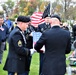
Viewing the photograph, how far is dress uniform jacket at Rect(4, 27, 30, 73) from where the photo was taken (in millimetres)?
5238

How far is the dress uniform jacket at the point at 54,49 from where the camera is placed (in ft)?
16.8

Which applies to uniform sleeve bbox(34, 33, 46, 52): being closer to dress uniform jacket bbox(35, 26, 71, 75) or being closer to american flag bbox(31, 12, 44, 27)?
dress uniform jacket bbox(35, 26, 71, 75)

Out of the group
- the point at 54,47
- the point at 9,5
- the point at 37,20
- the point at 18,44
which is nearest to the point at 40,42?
the point at 54,47

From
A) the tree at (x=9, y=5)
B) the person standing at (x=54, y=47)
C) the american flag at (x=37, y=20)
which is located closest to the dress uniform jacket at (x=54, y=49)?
the person standing at (x=54, y=47)

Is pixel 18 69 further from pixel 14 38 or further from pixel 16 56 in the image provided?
pixel 14 38

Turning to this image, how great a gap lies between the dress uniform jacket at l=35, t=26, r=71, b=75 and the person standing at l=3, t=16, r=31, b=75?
0.29m

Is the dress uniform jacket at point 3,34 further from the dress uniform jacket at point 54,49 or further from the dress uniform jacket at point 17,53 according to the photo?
the dress uniform jacket at point 54,49

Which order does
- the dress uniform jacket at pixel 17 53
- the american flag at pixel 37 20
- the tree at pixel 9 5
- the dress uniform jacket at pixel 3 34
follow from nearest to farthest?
1. the dress uniform jacket at pixel 17 53
2. the american flag at pixel 37 20
3. the dress uniform jacket at pixel 3 34
4. the tree at pixel 9 5

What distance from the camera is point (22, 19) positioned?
5.43 meters

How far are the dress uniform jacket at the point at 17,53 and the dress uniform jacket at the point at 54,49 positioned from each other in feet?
0.96

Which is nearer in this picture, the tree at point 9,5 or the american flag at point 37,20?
the american flag at point 37,20

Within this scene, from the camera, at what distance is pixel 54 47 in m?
5.12

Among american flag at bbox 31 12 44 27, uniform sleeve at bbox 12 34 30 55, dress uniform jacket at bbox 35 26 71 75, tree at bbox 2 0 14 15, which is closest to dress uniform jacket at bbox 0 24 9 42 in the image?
american flag at bbox 31 12 44 27

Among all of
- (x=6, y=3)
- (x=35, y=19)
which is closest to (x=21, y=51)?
(x=35, y=19)
